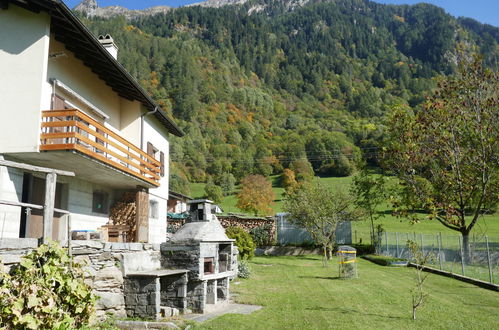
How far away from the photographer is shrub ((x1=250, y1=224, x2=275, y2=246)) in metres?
31.9

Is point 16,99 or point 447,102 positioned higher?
point 447,102

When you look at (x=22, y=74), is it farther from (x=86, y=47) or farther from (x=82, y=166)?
(x=82, y=166)

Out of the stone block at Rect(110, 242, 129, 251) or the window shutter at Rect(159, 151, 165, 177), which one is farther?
the window shutter at Rect(159, 151, 165, 177)

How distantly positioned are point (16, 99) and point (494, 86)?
21125mm

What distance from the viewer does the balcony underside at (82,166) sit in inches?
439

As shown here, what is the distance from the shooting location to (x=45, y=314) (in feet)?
18.9

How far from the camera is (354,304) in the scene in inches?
438

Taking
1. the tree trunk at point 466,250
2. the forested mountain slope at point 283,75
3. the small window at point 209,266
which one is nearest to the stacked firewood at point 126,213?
the small window at point 209,266

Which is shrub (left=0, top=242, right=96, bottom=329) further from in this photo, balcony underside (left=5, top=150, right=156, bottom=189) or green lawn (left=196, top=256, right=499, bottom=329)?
balcony underside (left=5, top=150, right=156, bottom=189)

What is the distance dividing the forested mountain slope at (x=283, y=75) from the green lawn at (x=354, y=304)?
14.6 metres

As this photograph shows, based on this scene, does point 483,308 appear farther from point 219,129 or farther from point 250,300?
point 219,129

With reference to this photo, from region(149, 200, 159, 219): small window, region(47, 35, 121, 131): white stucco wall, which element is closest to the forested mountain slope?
region(149, 200, 159, 219): small window

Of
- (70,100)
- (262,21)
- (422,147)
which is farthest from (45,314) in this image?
(262,21)

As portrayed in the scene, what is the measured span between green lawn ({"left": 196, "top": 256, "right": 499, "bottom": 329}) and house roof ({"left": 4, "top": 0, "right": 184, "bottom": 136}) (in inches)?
332
